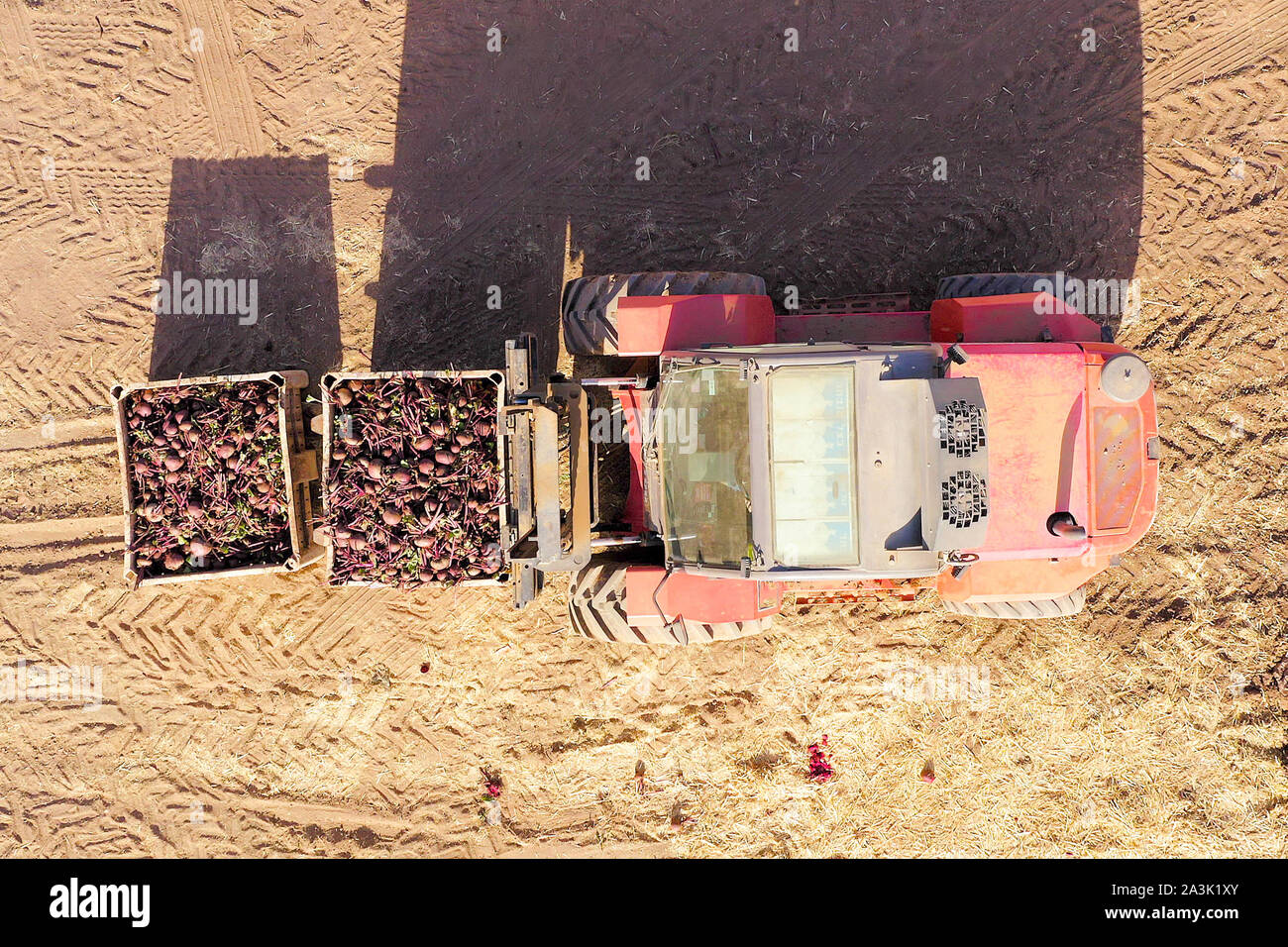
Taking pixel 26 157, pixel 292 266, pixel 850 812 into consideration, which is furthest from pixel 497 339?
pixel 850 812

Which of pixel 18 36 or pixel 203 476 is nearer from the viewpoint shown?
pixel 203 476

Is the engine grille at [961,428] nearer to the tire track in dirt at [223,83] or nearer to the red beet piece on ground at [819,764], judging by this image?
the red beet piece on ground at [819,764]

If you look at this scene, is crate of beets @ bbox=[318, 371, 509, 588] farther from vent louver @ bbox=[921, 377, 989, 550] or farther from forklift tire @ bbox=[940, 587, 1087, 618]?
forklift tire @ bbox=[940, 587, 1087, 618]

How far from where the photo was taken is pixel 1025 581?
17.3 feet

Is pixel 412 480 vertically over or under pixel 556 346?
under

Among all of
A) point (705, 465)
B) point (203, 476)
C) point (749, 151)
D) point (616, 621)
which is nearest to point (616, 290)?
point (705, 465)

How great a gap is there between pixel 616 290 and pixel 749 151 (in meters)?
2.06

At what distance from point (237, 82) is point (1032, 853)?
33.6 ft

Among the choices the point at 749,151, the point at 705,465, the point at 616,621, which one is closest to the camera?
the point at 705,465

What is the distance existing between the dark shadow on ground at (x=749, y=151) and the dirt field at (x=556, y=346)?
0.03m

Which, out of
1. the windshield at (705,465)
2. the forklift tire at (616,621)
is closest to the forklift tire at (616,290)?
the windshield at (705,465)

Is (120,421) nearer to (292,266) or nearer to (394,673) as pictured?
(292,266)

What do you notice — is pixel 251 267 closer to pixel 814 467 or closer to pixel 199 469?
pixel 199 469

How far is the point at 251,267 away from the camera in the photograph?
6.64 meters
